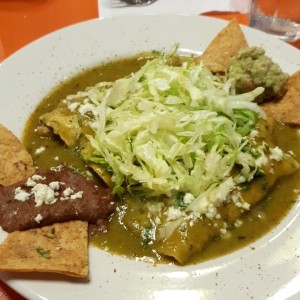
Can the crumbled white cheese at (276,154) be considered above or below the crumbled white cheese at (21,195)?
above

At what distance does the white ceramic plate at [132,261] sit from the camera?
2264 millimetres

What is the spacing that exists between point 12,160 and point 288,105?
6.36 feet

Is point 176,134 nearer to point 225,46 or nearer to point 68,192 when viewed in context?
point 68,192

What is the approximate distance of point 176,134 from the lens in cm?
284

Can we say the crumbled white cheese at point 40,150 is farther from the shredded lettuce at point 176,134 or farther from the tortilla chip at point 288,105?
the tortilla chip at point 288,105

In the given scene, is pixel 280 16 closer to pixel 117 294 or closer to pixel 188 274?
pixel 188 274

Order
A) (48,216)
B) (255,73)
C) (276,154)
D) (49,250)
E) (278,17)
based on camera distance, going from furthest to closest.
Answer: (278,17) → (255,73) → (276,154) → (48,216) → (49,250)

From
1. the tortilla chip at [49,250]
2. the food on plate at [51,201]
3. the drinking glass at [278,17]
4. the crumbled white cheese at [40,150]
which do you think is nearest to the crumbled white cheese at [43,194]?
the food on plate at [51,201]

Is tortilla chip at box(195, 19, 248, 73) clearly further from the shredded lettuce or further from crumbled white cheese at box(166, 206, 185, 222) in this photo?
crumbled white cheese at box(166, 206, 185, 222)

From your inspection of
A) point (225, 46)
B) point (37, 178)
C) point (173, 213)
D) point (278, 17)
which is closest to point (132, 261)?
point (173, 213)

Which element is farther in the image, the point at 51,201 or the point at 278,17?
the point at 278,17

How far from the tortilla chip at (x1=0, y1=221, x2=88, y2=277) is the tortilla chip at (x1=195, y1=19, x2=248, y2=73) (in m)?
1.72

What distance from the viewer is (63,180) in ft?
8.70

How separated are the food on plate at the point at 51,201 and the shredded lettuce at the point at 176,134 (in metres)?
0.17
